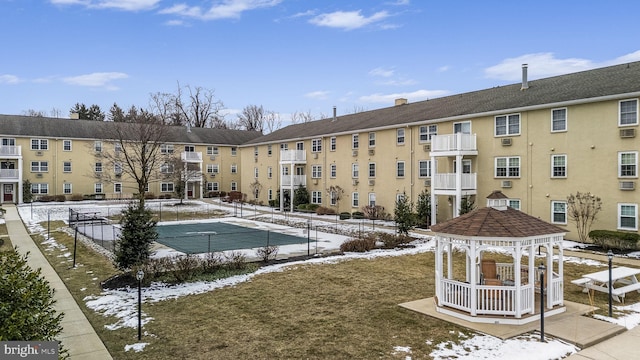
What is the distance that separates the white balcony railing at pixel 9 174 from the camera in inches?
1676

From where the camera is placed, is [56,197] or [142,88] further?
[142,88]

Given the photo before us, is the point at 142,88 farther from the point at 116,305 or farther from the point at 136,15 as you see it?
the point at 116,305

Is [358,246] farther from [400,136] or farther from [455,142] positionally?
[400,136]

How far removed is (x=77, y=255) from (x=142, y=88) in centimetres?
4184

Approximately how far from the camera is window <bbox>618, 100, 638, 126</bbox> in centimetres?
1975

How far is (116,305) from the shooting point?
11.3 meters

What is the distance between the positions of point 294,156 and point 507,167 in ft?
67.7

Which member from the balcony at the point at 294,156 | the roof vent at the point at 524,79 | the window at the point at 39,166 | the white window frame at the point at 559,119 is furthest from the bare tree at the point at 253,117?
the white window frame at the point at 559,119

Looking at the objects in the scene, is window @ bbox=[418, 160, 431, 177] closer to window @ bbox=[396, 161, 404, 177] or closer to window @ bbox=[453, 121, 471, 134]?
window @ bbox=[396, 161, 404, 177]

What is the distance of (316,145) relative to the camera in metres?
39.9

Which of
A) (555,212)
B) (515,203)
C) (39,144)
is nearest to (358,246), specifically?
(515,203)

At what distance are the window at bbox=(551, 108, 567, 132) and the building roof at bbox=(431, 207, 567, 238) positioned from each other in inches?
563

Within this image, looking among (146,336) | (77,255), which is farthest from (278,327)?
(77,255)

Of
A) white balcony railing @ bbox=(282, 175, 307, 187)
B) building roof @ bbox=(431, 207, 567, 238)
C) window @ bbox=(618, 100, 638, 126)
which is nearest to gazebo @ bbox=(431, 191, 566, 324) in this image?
building roof @ bbox=(431, 207, 567, 238)
